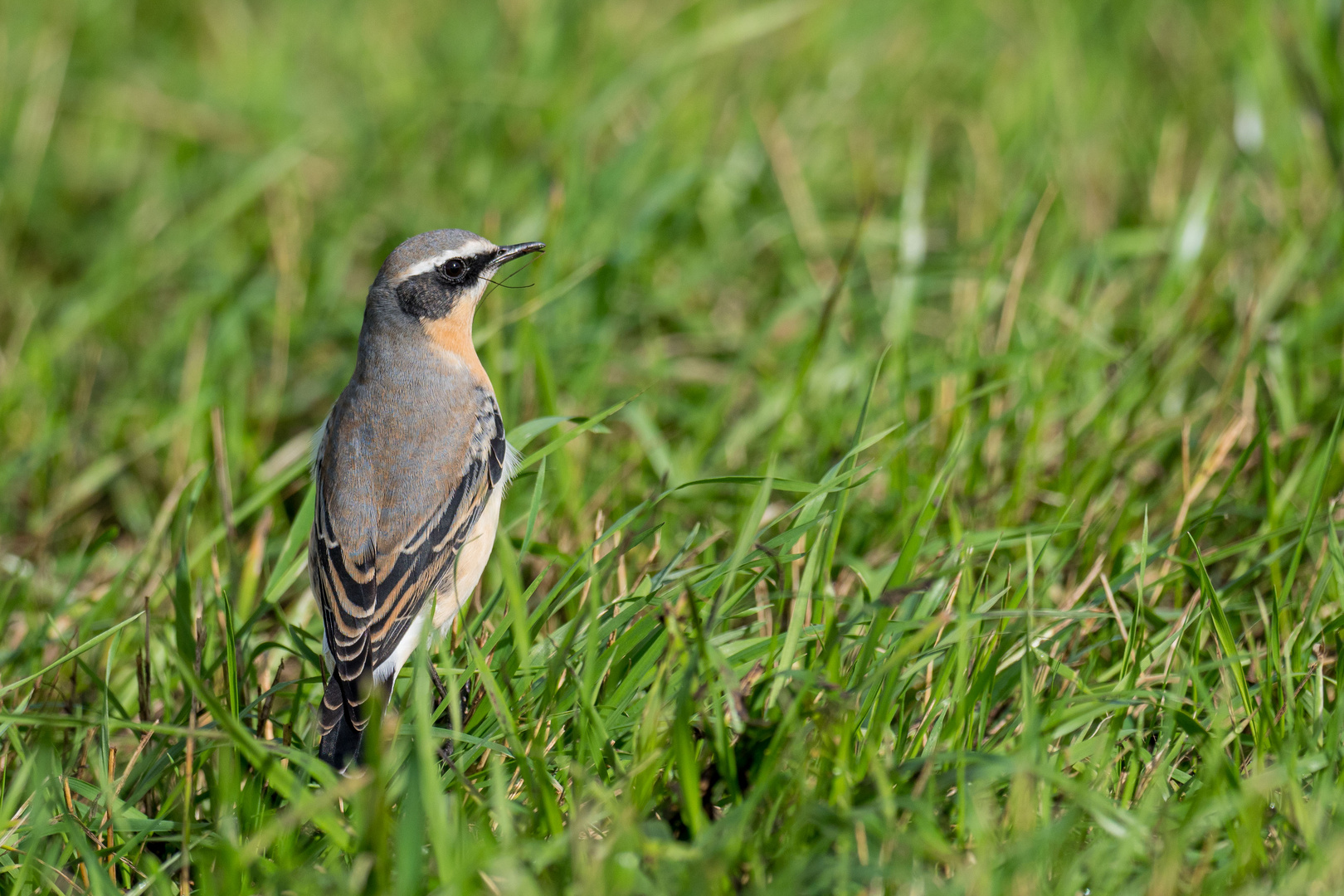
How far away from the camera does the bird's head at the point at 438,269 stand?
4.27 meters

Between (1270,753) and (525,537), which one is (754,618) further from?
(1270,753)

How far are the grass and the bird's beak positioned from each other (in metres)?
0.28

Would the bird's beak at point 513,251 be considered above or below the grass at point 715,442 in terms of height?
above

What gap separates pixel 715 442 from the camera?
17.3ft

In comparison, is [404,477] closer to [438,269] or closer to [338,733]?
[438,269]

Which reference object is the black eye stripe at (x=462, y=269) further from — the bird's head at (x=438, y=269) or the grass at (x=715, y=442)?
the grass at (x=715, y=442)

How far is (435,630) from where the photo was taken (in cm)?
356

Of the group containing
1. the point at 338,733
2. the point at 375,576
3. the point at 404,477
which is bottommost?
the point at 338,733

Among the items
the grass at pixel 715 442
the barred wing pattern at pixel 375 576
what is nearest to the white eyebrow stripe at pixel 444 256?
the grass at pixel 715 442

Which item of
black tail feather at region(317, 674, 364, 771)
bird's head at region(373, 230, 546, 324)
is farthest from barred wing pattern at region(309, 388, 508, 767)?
bird's head at region(373, 230, 546, 324)

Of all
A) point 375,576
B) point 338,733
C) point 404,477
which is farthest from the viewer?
point 404,477

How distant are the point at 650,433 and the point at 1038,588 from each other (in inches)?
66.3

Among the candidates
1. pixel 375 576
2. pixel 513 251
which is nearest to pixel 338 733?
pixel 375 576

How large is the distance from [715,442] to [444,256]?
156 cm
